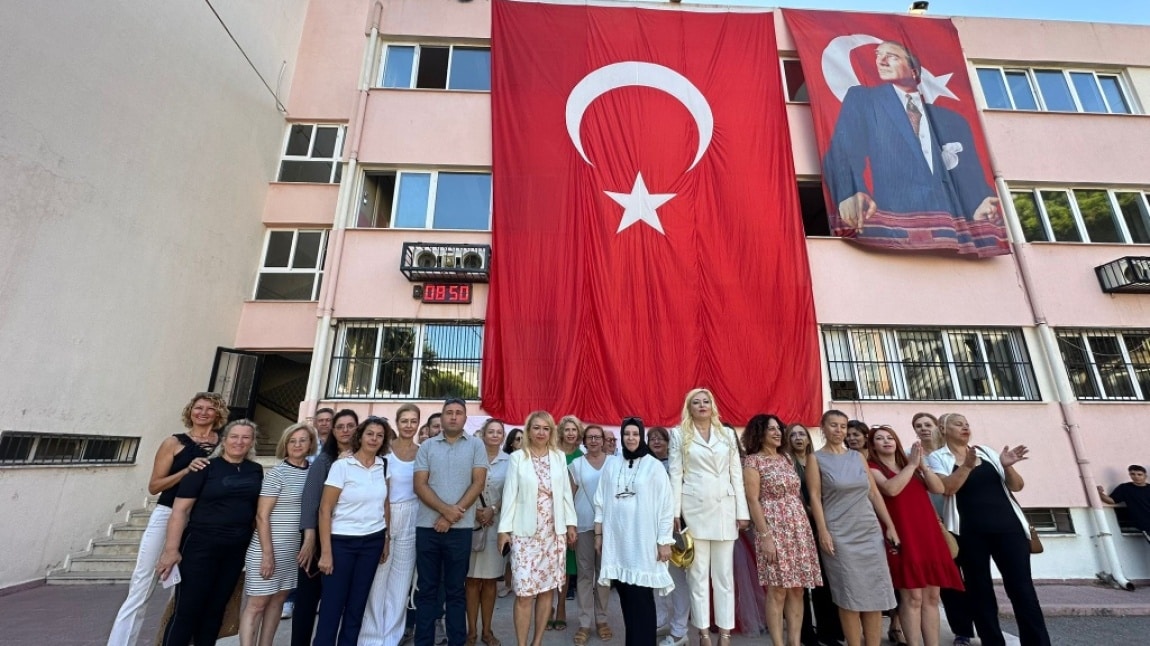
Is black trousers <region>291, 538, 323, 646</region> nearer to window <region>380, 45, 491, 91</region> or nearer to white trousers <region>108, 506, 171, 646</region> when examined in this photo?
white trousers <region>108, 506, 171, 646</region>

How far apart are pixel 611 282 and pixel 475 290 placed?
8.13 feet

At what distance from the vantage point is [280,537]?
11.1 feet

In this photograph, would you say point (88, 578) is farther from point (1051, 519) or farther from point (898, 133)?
point (898, 133)

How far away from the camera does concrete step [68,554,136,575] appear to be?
619 centimetres

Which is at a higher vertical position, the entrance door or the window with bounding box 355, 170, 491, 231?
the window with bounding box 355, 170, 491, 231

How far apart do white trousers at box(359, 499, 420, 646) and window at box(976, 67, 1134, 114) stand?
13.6 m

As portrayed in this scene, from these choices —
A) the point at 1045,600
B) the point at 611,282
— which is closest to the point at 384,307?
the point at 611,282

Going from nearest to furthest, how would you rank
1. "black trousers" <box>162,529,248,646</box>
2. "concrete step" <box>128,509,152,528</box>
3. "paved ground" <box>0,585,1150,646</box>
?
1. "black trousers" <box>162,529,248,646</box>
2. "paved ground" <box>0,585,1150,646</box>
3. "concrete step" <box>128,509,152,528</box>

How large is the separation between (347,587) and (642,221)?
271 inches

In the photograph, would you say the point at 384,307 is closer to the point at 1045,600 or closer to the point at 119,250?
the point at 119,250

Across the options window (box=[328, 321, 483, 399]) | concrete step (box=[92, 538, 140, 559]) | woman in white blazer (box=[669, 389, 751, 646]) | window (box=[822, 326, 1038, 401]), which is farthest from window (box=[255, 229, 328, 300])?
window (box=[822, 326, 1038, 401])

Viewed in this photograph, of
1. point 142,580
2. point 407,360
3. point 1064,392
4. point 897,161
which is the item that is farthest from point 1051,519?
point 142,580

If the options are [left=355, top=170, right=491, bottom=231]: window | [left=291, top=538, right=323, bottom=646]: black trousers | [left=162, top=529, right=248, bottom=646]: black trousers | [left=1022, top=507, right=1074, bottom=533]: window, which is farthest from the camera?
[left=355, top=170, right=491, bottom=231]: window

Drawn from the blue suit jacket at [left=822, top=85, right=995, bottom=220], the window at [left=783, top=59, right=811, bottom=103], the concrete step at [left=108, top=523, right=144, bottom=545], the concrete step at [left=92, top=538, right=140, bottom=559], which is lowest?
the concrete step at [left=92, top=538, right=140, bottom=559]
